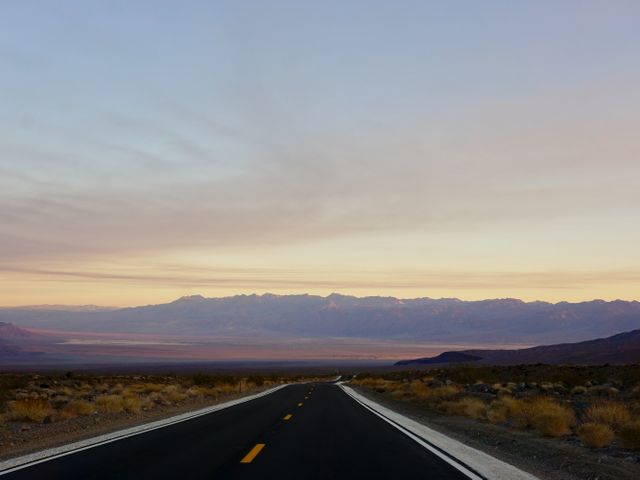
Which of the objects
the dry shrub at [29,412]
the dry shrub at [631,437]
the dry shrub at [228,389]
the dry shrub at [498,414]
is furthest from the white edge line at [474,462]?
the dry shrub at [228,389]

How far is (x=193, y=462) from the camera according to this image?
11617 millimetres

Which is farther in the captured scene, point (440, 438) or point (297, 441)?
point (440, 438)

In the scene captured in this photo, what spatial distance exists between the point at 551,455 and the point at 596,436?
1712 mm

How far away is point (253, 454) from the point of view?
41.4ft

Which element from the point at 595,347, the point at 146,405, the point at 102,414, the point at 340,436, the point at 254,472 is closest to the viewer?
the point at 254,472

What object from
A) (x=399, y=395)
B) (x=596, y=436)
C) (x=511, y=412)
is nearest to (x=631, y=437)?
(x=596, y=436)

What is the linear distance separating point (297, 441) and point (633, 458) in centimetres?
720

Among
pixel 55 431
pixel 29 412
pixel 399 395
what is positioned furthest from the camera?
pixel 399 395

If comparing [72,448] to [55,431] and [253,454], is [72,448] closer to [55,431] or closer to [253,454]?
[253,454]

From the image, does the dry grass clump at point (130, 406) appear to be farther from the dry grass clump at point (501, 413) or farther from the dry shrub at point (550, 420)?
the dry shrub at point (550, 420)

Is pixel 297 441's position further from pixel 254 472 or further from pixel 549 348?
pixel 549 348

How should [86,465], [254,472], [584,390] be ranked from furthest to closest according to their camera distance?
[584,390]
[86,465]
[254,472]

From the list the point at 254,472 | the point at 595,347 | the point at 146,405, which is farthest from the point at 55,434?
the point at 595,347

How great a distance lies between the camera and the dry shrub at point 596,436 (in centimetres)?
1485
